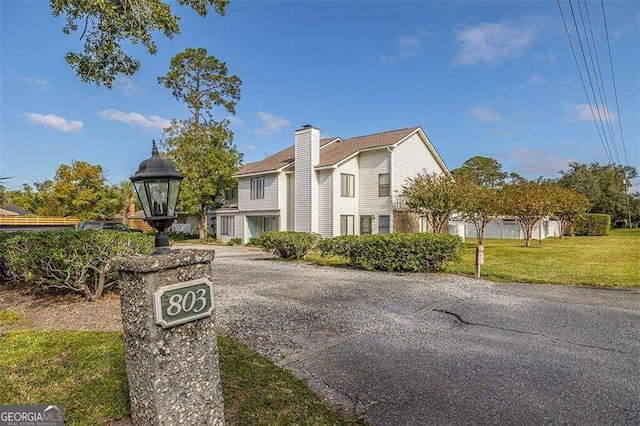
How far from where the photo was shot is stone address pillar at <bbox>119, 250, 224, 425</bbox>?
2.51 metres

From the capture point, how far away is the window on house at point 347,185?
21092 mm

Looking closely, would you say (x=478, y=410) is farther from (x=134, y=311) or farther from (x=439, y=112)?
(x=439, y=112)

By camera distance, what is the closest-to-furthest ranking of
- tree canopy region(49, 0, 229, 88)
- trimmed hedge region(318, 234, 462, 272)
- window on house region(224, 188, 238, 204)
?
tree canopy region(49, 0, 229, 88)
trimmed hedge region(318, 234, 462, 272)
window on house region(224, 188, 238, 204)

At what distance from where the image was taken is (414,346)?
4.79m

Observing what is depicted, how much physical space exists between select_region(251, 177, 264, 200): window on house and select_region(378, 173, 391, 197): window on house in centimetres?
807

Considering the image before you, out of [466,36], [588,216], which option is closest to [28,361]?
[466,36]

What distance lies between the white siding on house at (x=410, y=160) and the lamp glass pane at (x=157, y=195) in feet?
58.9

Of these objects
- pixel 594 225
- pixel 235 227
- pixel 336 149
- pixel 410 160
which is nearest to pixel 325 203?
pixel 336 149

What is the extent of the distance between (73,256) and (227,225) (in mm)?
21087

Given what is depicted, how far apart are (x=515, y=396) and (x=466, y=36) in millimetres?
10551

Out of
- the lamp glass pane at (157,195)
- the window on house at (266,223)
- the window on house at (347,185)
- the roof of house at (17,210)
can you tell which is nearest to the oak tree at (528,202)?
the window on house at (347,185)

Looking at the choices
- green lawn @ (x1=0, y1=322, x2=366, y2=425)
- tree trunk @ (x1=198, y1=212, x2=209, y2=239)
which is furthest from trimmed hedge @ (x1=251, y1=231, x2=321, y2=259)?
tree trunk @ (x1=198, y1=212, x2=209, y2=239)

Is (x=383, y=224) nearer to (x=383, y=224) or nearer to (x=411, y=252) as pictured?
(x=383, y=224)

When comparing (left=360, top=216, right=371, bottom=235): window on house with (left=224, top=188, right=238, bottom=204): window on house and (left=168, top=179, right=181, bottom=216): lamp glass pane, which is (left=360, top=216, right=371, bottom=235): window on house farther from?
(left=168, top=179, right=181, bottom=216): lamp glass pane
